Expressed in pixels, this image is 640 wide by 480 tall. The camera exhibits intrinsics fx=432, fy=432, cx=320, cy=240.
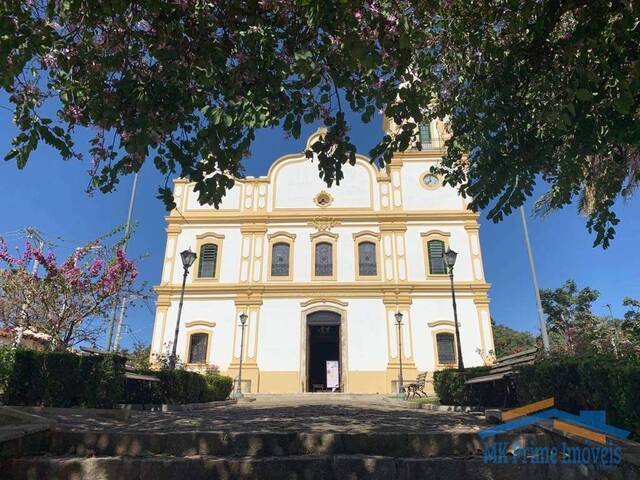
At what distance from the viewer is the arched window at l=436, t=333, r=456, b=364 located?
1942 cm

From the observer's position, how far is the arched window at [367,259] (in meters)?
21.3

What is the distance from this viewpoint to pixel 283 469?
339 centimetres

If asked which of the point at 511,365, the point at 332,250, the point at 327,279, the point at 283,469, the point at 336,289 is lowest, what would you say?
the point at 283,469

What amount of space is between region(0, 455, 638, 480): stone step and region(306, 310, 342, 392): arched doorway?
16.9m

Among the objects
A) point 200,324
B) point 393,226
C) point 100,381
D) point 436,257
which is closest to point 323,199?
point 393,226

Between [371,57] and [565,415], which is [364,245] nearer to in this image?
[565,415]

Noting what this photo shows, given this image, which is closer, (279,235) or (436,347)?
(436,347)

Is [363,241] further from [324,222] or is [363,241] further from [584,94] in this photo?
[584,94]

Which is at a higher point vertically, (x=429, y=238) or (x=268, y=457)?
(x=429, y=238)

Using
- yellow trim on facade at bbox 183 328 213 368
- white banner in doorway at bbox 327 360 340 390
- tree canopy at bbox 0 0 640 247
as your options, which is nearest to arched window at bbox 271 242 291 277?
yellow trim on facade at bbox 183 328 213 368

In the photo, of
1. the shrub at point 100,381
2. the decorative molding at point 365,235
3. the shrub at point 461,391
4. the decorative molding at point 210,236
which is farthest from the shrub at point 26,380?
the decorative molding at point 365,235

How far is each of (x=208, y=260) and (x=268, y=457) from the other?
18844 millimetres

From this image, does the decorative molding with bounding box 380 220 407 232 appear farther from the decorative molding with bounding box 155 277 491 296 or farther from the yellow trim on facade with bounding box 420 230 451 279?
the decorative molding with bounding box 155 277 491 296

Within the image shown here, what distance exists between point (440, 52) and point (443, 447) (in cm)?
493
